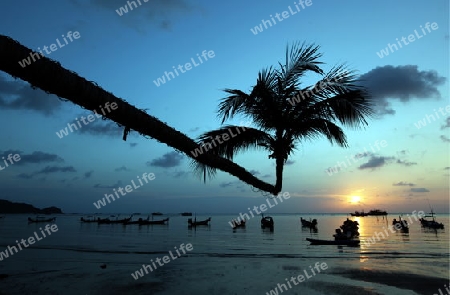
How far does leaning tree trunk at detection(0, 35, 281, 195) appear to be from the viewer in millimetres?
1704

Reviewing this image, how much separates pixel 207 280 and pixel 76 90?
17135 millimetres

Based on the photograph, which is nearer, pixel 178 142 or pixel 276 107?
pixel 178 142

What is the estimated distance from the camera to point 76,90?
79.5 inches

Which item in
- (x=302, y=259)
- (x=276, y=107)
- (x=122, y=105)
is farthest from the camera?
(x=302, y=259)

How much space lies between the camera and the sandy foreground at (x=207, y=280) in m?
14.9

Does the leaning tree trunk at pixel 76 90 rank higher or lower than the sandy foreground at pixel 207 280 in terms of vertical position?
higher

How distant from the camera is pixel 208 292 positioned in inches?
570

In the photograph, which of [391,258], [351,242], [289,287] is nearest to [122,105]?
[289,287]

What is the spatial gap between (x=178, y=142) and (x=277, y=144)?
267 cm

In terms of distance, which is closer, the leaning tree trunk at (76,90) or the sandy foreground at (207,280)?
the leaning tree trunk at (76,90)

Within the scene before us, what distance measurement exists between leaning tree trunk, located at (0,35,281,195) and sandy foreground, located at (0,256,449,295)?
535 inches

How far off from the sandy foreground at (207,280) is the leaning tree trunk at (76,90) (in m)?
13.6

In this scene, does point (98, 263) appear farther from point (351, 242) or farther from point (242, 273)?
point (351, 242)

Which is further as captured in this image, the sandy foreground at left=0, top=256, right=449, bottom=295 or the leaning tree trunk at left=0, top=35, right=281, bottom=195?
the sandy foreground at left=0, top=256, right=449, bottom=295
